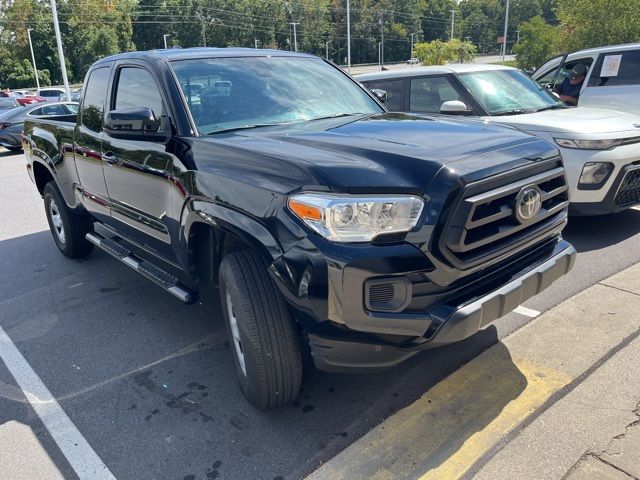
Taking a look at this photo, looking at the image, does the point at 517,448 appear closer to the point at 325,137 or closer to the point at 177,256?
the point at 325,137

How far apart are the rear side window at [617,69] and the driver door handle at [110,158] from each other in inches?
282

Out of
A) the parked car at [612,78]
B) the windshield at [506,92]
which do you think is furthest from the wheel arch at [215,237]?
the parked car at [612,78]

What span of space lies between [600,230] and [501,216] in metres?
3.77

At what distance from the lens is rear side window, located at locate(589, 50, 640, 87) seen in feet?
25.5

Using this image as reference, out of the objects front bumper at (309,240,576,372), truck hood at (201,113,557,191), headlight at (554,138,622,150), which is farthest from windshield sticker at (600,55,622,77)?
front bumper at (309,240,576,372)

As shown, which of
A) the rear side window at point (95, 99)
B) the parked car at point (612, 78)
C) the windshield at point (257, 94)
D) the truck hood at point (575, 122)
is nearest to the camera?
the windshield at point (257, 94)

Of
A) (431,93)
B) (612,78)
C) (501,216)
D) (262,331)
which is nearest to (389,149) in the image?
(501,216)

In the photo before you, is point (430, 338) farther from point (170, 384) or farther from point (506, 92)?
point (506, 92)

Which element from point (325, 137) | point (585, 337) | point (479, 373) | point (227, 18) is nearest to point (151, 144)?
point (325, 137)

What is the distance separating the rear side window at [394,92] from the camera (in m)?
6.99

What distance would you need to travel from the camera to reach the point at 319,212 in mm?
2377

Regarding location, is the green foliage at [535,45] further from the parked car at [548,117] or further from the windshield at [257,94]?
the windshield at [257,94]

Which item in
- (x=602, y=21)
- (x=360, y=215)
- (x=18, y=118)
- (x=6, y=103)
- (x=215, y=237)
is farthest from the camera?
(x=6, y=103)

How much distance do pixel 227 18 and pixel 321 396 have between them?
92.8 metres
